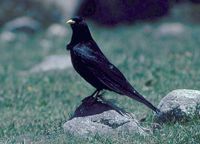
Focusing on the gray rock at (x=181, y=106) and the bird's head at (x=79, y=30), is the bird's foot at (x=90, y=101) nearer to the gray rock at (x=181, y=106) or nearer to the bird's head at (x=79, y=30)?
the bird's head at (x=79, y=30)

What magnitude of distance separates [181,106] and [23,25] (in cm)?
1347

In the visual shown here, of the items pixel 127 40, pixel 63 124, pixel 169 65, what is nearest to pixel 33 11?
pixel 127 40

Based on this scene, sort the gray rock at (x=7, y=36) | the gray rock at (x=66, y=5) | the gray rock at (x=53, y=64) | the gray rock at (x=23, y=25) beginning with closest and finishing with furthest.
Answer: the gray rock at (x=53, y=64)
the gray rock at (x=7, y=36)
the gray rock at (x=23, y=25)
the gray rock at (x=66, y=5)

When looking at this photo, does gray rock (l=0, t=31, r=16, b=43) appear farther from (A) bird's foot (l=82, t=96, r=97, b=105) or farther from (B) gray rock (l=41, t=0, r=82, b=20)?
(A) bird's foot (l=82, t=96, r=97, b=105)

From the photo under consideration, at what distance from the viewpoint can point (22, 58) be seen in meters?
16.6

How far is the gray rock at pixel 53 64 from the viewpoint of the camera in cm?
1448

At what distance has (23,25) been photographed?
2106cm

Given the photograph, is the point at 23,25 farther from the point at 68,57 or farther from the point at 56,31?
the point at 68,57

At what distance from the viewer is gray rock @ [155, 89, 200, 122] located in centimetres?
814

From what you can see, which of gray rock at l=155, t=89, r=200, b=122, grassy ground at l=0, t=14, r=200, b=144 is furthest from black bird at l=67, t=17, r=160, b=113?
grassy ground at l=0, t=14, r=200, b=144

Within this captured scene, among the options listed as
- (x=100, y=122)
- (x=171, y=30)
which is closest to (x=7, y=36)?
(x=171, y=30)

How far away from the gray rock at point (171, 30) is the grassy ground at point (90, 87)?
198 millimetres

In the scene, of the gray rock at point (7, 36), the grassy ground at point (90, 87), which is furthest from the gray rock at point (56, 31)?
the gray rock at point (7, 36)

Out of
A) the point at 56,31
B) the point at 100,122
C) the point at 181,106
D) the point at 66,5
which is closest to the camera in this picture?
the point at 100,122
